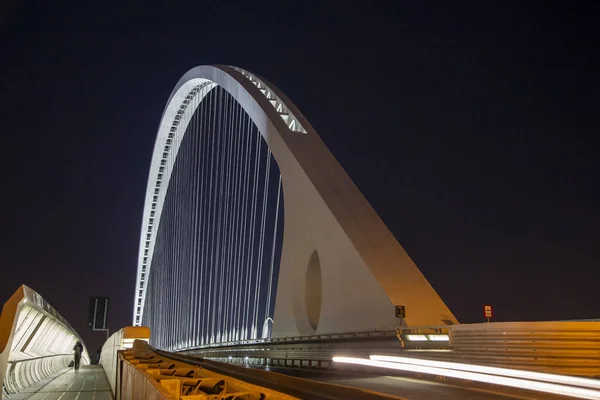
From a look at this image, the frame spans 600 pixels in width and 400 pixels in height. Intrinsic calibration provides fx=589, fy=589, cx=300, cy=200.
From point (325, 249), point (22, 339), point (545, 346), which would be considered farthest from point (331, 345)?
→ point (22, 339)

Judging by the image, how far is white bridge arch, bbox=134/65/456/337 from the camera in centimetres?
1606

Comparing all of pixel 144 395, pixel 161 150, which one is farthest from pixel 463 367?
pixel 161 150

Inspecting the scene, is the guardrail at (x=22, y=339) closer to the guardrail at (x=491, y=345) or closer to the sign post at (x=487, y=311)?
the guardrail at (x=491, y=345)

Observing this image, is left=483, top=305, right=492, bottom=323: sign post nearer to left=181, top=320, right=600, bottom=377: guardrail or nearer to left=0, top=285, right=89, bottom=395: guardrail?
left=181, top=320, right=600, bottom=377: guardrail

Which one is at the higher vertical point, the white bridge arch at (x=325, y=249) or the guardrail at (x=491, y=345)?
the white bridge arch at (x=325, y=249)

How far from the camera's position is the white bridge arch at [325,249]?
16.1m

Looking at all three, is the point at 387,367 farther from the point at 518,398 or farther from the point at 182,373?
the point at 182,373

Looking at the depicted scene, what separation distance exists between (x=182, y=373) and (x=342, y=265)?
11218mm

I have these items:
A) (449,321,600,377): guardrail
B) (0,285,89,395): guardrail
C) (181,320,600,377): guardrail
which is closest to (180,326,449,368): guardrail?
(181,320,600,377): guardrail

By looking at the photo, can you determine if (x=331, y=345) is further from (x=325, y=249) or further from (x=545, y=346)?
(x=545, y=346)

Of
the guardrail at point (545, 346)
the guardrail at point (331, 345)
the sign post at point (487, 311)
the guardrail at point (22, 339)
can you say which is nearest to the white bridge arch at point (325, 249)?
the guardrail at point (331, 345)

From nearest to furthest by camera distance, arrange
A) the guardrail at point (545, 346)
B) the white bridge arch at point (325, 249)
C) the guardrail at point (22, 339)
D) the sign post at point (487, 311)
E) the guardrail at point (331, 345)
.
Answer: the guardrail at point (22, 339), the guardrail at point (545, 346), the guardrail at point (331, 345), the white bridge arch at point (325, 249), the sign post at point (487, 311)

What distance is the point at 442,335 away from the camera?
12.2 m

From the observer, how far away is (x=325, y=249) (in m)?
18.9
